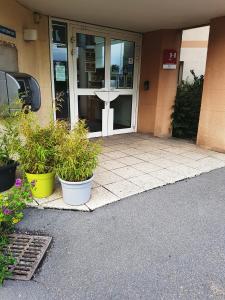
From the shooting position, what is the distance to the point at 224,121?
167 inches

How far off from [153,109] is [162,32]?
158 cm

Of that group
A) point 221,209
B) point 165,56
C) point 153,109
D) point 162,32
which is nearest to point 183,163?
point 221,209

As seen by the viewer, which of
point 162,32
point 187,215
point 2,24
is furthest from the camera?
point 162,32

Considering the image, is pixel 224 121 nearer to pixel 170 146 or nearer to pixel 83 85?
pixel 170 146

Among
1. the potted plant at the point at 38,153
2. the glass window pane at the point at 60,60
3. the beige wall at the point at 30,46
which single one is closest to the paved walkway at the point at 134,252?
the potted plant at the point at 38,153

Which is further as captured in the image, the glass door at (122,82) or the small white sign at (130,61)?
the small white sign at (130,61)

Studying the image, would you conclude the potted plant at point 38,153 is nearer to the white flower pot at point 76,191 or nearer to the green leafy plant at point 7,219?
the white flower pot at point 76,191

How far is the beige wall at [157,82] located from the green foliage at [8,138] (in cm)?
347

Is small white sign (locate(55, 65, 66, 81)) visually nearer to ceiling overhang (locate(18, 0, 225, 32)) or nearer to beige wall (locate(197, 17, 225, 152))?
ceiling overhang (locate(18, 0, 225, 32))

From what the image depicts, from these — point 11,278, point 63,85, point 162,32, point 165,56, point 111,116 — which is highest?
point 162,32

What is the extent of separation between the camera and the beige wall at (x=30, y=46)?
3144 mm

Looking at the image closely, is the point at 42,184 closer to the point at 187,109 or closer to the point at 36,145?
the point at 36,145

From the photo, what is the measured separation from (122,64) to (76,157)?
141 inches

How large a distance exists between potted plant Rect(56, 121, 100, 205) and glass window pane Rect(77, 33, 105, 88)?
2.61 m
